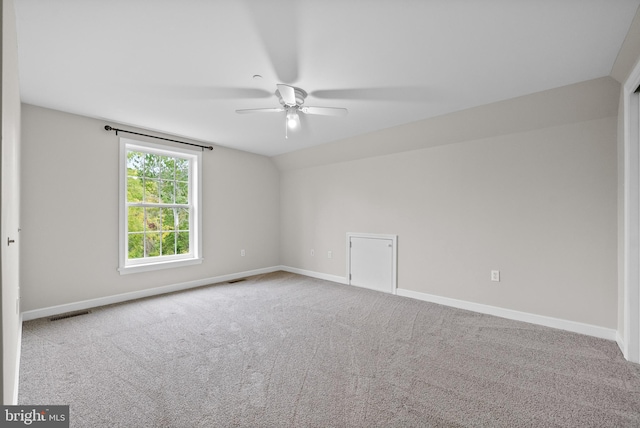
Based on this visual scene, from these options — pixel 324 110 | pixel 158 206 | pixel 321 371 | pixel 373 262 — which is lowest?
pixel 321 371

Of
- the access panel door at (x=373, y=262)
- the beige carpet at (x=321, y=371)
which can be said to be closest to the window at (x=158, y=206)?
the beige carpet at (x=321, y=371)

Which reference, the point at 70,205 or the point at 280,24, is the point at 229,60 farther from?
the point at 70,205

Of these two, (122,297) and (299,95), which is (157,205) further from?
(299,95)

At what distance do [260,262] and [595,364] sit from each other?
455 cm

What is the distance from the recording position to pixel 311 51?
79.4 inches

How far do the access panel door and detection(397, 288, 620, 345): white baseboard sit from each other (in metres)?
0.34

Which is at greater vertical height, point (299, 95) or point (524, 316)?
point (299, 95)

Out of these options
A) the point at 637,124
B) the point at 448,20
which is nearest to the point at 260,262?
the point at 448,20

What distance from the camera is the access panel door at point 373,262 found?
13.7ft

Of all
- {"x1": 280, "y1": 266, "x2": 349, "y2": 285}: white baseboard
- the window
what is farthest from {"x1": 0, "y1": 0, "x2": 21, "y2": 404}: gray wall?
{"x1": 280, "y1": 266, "x2": 349, "y2": 285}: white baseboard

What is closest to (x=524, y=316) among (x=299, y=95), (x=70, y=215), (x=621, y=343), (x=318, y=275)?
(x=621, y=343)

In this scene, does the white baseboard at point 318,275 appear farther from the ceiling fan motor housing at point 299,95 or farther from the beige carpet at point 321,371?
the ceiling fan motor housing at point 299,95

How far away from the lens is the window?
379cm

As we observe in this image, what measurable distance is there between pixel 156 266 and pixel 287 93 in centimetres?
311
